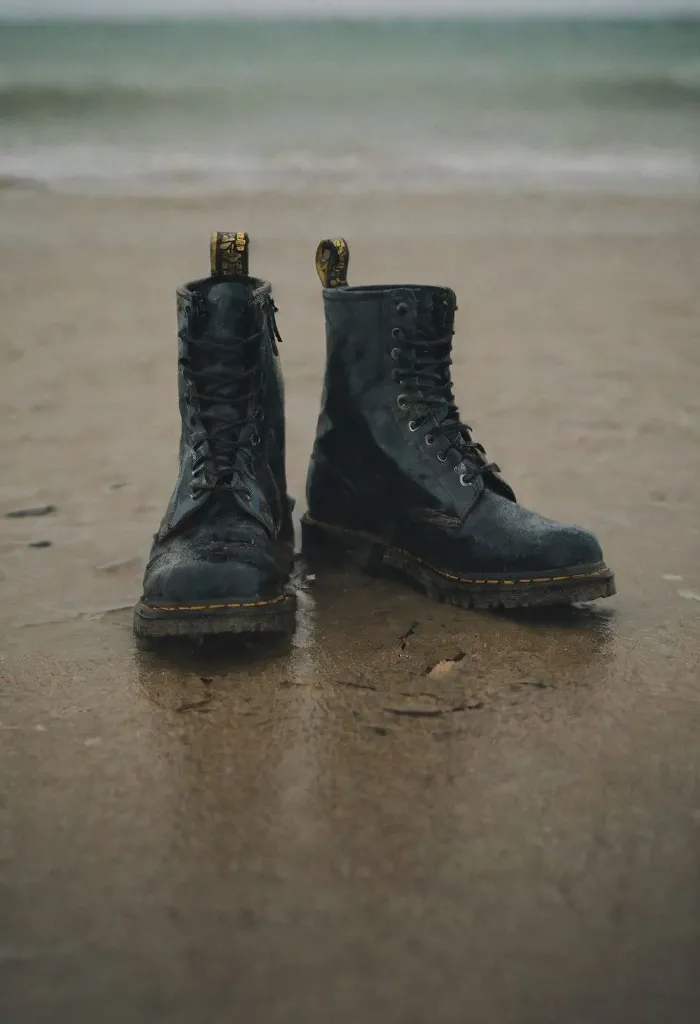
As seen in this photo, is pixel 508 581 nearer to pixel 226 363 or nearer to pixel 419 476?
pixel 419 476

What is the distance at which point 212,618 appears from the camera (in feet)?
3.83

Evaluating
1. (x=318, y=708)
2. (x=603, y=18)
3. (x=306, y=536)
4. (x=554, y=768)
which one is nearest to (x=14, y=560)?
(x=306, y=536)

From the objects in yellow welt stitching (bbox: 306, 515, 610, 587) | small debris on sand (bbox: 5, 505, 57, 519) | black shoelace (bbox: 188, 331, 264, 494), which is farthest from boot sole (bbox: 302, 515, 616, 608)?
small debris on sand (bbox: 5, 505, 57, 519)

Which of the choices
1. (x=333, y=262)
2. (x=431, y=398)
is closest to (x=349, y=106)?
(x=333, y=262)

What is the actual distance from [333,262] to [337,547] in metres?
0.39

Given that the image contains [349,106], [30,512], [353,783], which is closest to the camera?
[353,783]

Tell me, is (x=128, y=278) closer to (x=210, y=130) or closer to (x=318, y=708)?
(x=318, y=708)

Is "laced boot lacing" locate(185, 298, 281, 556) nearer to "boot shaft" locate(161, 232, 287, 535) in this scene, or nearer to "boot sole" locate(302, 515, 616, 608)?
"boot shaft" locate(161, 232, 287, 535)

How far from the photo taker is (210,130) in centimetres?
942

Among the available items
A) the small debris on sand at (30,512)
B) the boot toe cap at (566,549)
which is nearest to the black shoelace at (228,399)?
the boot toe cap at (566,549)

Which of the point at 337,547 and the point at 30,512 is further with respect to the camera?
the point at 30,512

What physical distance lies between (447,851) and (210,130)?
30.8ft

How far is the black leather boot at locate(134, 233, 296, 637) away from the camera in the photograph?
1174 millimetres

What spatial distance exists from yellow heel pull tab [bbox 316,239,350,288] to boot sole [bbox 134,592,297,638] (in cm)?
48
